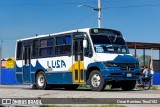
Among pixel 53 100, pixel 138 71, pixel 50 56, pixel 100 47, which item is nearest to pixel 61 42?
pixel 50 56

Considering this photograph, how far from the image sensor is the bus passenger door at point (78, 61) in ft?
70.9

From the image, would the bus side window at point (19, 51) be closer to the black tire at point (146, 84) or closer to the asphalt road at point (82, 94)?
the asphalt road at point (82, 94)

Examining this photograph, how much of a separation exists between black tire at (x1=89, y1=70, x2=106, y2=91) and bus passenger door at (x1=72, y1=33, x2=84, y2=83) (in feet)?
2.51

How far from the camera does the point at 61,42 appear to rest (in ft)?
76.1

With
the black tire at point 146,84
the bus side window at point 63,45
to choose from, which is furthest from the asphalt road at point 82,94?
the black tire at point 146,84

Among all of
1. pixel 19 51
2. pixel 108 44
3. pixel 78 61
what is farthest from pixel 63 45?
pixel 19 51

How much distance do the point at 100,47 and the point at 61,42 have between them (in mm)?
2869

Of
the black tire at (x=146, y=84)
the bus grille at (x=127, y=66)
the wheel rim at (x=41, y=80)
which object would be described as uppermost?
the bus grille at (x=127, y=66)

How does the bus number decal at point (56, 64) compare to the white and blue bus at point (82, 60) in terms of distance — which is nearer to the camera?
the white and blue bus at point (82, 60)

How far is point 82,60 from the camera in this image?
70.7ft

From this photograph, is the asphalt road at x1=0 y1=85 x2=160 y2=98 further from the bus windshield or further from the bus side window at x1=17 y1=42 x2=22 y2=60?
the bus side window at x1=17 y1=42 x2=22 y2=60

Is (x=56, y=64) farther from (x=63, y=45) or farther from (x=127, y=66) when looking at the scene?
(x=127, y=66)

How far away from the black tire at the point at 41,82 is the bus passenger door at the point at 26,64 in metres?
0.85

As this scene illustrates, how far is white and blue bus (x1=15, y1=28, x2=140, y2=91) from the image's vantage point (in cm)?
2066
